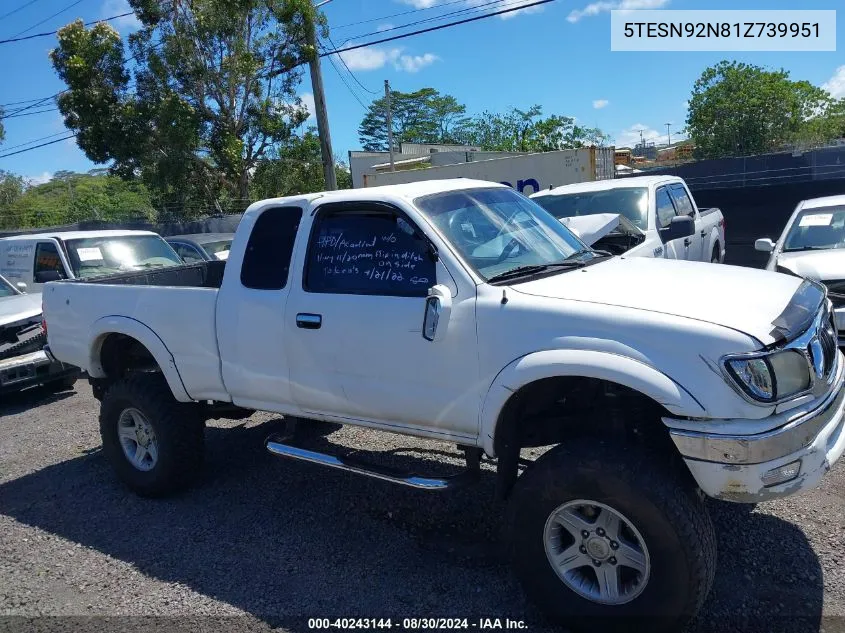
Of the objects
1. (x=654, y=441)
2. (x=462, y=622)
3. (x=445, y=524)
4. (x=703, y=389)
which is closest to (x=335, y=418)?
(x=445, y=524)

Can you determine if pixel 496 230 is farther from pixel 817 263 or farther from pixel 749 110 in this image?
pixel 749 110

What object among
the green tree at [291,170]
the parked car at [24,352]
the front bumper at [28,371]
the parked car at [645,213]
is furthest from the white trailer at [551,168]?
the front bumper at [28,371]

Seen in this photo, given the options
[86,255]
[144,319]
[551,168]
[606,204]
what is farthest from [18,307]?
[551,168]

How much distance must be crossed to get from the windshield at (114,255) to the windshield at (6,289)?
2.58 ft

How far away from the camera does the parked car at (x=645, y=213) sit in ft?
21.5

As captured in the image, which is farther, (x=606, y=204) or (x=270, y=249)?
(x=606, y=204)

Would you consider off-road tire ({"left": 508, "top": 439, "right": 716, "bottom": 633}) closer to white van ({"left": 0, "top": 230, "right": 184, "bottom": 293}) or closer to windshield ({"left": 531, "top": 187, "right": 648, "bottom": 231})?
windshield ({"left": 531, "top": 187, "right": 648, "bottom": 231})

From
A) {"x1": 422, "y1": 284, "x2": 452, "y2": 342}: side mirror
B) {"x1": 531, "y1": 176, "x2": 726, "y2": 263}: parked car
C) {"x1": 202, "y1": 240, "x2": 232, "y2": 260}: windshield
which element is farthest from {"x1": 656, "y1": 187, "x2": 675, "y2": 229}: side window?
{"x1": 202, "y1": 240, "x2": 232, "y2": 260}: windshield

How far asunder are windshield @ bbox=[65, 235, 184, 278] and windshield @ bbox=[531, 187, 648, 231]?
5.07 metres

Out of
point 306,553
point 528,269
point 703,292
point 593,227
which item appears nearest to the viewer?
point 703,292

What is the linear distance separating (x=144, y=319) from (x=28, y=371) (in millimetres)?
3506

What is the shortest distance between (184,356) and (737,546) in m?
3.47

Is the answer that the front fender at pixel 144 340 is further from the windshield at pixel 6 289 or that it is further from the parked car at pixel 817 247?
the parked car at pixel 817 247

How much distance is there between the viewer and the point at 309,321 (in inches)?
152
